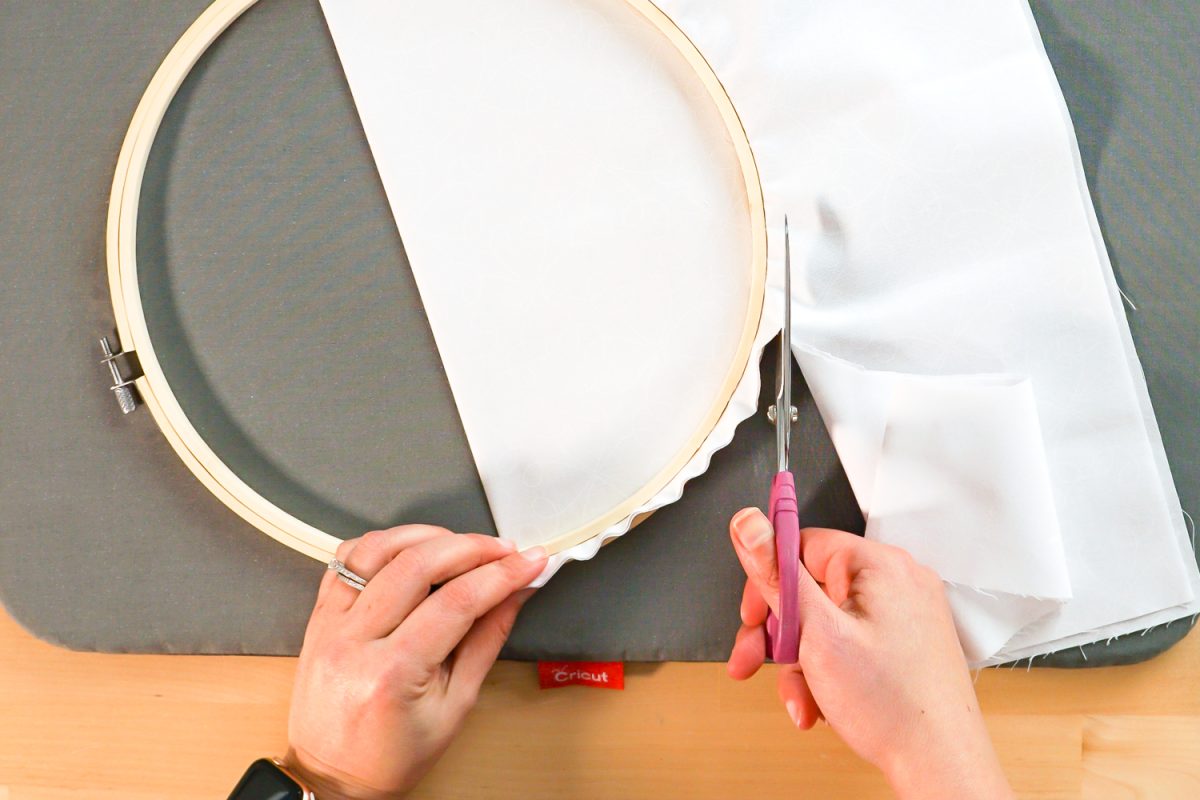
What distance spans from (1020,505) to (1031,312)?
172mm

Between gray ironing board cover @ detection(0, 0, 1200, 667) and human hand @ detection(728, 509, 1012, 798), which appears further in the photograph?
gray ironing board cover @ detection(0, 0, 1200, 667)

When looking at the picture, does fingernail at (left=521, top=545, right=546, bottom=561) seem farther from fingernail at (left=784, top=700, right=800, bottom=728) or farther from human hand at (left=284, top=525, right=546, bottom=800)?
fingernail at (left=784, top=700, right=800, bottom=728)

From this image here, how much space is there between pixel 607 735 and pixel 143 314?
58cm

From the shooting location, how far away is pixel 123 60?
847mm

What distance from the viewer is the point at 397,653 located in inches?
26.9

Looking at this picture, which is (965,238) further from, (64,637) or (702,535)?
(64,637)

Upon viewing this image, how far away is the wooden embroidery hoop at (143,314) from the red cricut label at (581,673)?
0.13m

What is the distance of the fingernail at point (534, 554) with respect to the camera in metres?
0.71

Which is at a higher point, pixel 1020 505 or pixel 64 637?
pixel 64 637

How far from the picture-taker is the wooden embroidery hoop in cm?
74

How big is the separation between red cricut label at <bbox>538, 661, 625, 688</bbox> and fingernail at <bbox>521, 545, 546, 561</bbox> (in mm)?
143

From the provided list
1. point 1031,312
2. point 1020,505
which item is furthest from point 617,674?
point 1031,312

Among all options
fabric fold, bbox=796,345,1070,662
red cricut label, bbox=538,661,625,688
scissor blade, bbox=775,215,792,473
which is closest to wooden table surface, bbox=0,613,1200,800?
red cricut label, bbox=538,661,625,688

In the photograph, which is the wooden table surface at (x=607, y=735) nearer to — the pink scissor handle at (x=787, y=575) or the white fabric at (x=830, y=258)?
the white fabric at (x=830, y=258)
